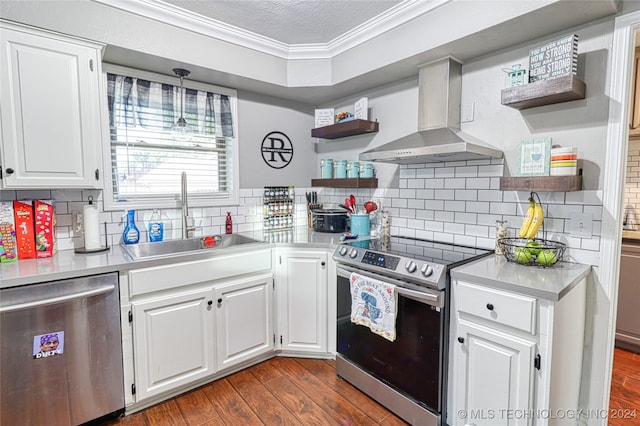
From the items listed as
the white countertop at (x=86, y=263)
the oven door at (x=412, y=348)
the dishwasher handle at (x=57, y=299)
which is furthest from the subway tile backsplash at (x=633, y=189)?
the dishwasher handle at (x=57, y=299)

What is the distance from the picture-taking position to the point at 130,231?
2.35m

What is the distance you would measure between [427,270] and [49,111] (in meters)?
2.26

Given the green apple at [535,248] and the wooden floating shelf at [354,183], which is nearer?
the green apple at [535,248]

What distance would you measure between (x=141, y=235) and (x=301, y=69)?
188 centimetres

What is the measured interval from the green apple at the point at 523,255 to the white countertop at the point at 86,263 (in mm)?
1135

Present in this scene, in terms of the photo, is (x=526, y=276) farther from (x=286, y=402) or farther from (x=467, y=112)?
(x=286, y=402)

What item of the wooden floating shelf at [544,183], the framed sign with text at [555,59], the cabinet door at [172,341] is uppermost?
the framed sign with text at [555,59]

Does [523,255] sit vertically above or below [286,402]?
above

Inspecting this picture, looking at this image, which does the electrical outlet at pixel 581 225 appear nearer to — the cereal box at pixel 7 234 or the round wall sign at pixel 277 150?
the round wall sign at pixel 277 150

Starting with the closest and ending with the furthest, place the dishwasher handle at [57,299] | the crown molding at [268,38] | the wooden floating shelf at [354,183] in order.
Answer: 1. the dishwasher handle at [57,299]
2. the crown molding at [268,38]
3. the wooden floating shelf at [354,183]

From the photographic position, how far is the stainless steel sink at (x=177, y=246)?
2.33 metres

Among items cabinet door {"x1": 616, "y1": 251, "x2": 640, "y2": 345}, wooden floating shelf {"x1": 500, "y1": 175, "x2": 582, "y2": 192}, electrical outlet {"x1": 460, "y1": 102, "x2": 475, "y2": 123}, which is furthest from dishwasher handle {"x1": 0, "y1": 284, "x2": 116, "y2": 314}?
cabinet door {"x1": 616, "y1": 251, "x2": 640, "y2": 345}

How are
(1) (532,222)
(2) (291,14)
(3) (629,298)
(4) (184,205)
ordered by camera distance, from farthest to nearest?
1. (3) (629,298)
2. (4) (184,205)
3. (2) (291,14)
4. (1) (532,222)

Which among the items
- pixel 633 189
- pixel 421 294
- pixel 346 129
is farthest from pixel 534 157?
pixel 633 189
